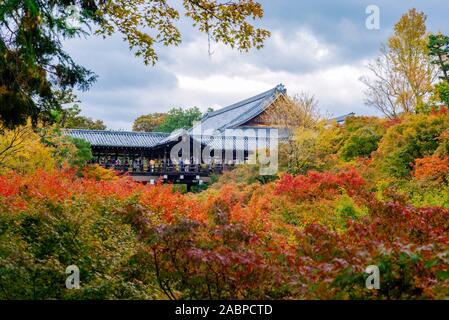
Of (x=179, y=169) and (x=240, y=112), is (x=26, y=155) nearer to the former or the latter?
(x=179, y=169)

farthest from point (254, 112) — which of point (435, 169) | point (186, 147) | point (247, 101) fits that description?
point (435, 169)


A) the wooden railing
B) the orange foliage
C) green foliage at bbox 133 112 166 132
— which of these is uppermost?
green foliage at bbox 133 112 166 132

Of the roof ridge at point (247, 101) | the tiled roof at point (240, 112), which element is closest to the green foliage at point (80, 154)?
the tiled roof at point (240, 112)

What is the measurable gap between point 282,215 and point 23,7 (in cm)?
748

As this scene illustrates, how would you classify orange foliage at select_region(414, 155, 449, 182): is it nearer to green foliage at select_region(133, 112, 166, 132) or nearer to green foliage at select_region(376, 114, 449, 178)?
green foliage at select_region(376, 114, 449, 178)

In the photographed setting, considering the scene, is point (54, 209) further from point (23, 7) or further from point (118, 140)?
point (118, 140)

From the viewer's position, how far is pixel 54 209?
6.88 metres

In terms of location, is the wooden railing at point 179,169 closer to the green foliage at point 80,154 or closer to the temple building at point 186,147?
the temple building at point 186,147

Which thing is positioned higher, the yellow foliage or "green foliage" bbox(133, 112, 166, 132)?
"green foliage" bbox(133, 112, 166, 132)

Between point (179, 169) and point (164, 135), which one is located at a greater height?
point (164, 135)

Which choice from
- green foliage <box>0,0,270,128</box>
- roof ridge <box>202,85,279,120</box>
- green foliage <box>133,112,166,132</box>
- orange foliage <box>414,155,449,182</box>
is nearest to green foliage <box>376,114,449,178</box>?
orange foliage <box>414,155,449,182</box>

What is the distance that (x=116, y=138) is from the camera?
32344mm

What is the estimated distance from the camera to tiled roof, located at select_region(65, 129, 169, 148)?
3147 cm
